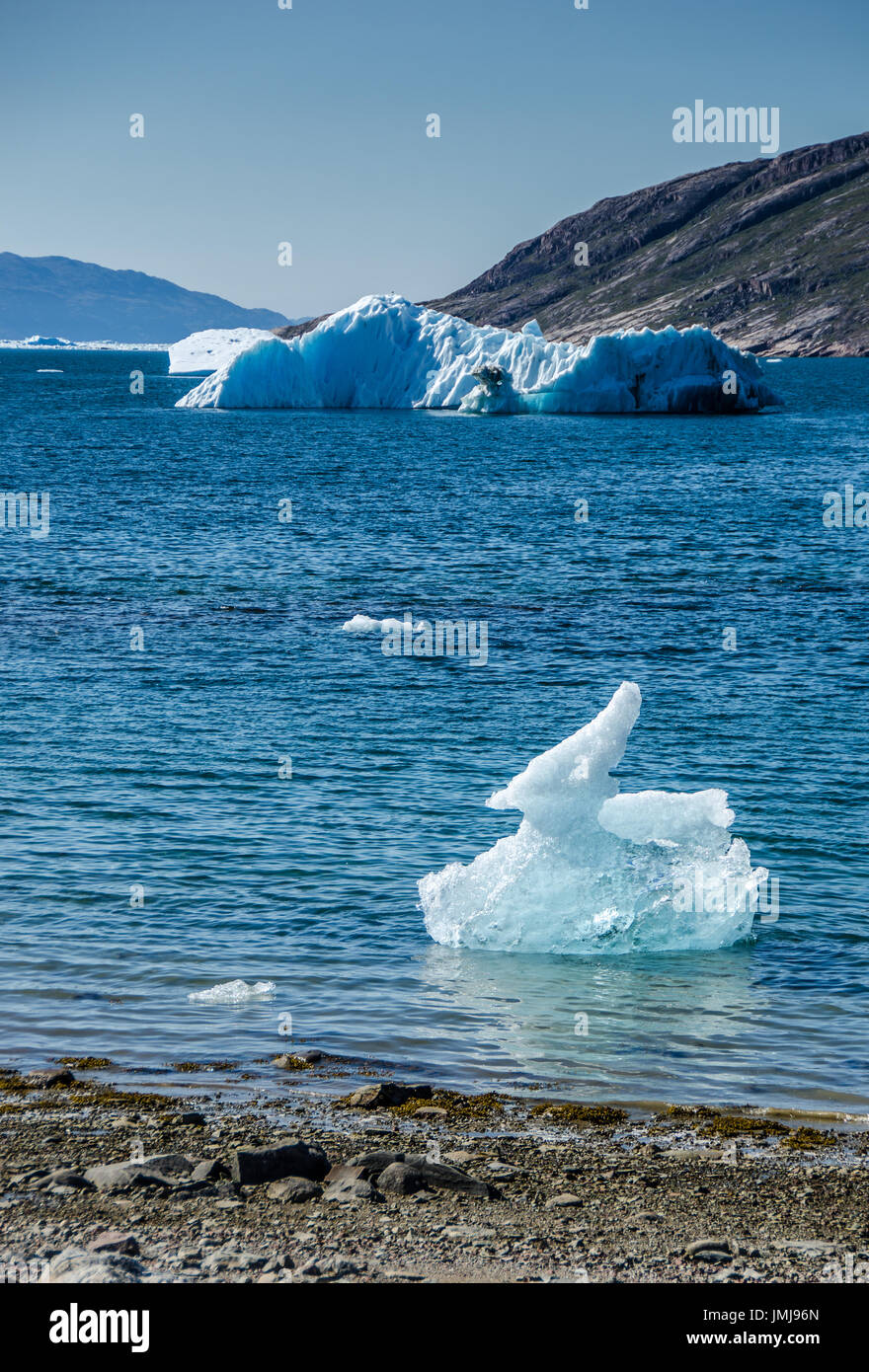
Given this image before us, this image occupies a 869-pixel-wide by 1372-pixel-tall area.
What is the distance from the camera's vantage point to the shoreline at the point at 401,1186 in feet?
24.3

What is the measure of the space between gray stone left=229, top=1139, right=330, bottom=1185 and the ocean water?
2554 millimetres

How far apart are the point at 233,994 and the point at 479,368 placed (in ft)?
257

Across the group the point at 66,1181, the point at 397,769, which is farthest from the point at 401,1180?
the point at 397,769

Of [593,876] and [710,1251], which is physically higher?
[593,876]

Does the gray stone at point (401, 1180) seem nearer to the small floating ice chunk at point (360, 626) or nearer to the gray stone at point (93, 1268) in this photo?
the gray stone at point (93, 1268)

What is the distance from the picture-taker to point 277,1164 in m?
8.64

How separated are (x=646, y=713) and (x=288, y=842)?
8.82 meters

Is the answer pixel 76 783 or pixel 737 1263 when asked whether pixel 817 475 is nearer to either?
pixel 76 783

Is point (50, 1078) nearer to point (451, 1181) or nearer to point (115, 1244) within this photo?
point (115, 1244)

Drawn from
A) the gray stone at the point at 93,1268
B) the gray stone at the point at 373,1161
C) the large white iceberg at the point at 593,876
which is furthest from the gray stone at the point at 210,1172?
the large white iceberg at the point at 593,876

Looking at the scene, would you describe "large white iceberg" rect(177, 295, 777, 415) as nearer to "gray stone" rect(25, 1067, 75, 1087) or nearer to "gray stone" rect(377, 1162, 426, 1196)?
"gray stone" rect(25, 1067, 75, 1087)

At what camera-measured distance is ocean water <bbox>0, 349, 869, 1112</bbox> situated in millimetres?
12289

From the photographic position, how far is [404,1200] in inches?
330

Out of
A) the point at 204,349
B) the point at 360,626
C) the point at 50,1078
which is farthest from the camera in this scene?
the point at 204,349
